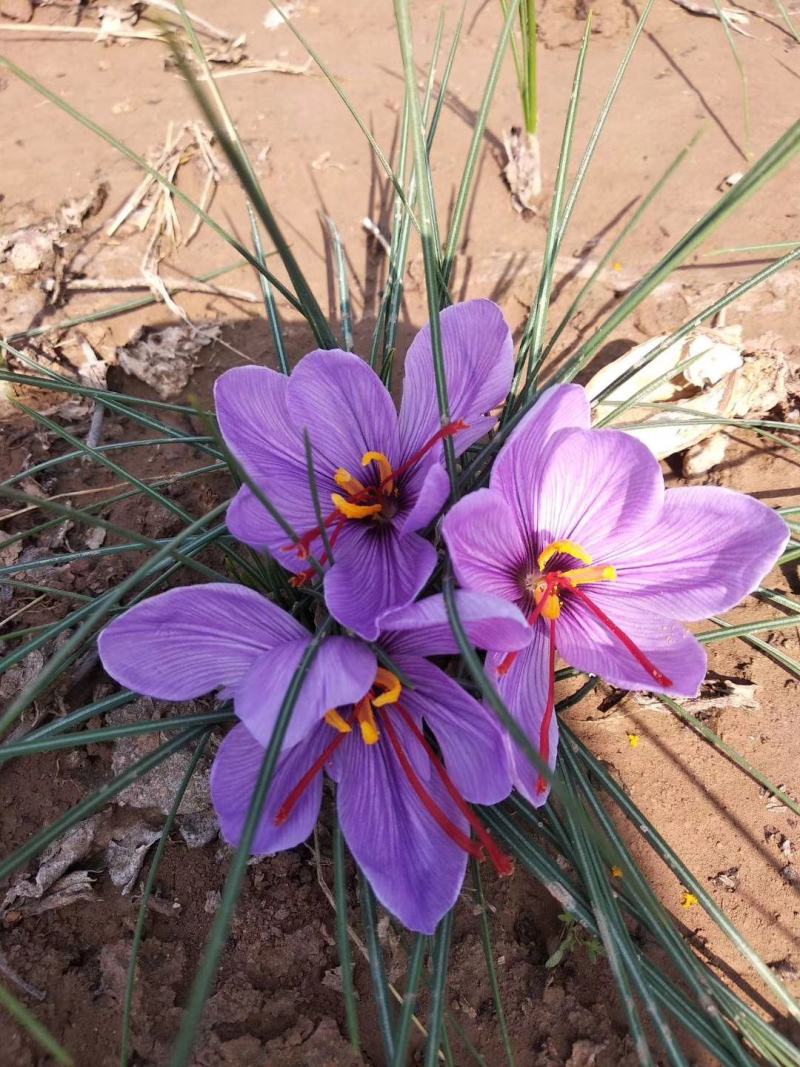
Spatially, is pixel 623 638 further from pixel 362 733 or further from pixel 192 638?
pixel 192 638

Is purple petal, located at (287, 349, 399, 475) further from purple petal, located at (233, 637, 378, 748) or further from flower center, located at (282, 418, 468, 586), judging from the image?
purple petal, located at (233, 637, 378, 748)

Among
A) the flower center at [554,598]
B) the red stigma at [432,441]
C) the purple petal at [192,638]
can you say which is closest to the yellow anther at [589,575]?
the flower center at [554,598]

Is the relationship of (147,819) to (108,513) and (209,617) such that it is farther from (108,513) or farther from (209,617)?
(108,513)

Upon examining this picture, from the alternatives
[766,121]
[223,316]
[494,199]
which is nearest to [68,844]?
[223,316]

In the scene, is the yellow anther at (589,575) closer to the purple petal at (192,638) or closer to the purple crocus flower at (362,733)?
the purple crocus flower at (362,733)

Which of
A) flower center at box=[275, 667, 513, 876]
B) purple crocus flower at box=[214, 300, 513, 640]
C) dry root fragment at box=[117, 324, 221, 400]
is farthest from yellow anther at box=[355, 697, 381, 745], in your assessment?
dry root fragment at box=[117, 324, 221, 400]

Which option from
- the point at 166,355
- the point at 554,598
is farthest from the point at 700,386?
the point at 166,355
